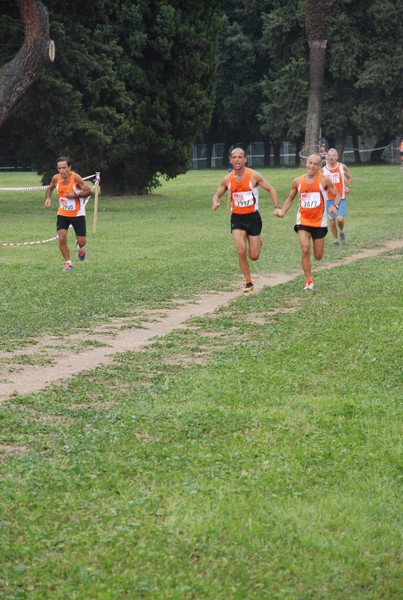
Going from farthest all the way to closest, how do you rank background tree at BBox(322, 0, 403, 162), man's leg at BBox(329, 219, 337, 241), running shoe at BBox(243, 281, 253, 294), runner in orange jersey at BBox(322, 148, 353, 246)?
background tree at BBox(322, 0, 403, 162), man's leg at BBox(329, 219, 337, 241), runner in orange jersey at BBox(322, 148, 353, 246), running shoe at BBox(243, 281, 253, 294)

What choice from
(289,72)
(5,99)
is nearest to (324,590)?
(5,99)

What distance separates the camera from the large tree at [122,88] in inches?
1388

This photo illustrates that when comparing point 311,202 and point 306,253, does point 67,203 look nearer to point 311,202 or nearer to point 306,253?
point 311,202

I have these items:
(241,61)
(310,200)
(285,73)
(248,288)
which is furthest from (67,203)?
(241,61)

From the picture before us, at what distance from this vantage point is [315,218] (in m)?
16.0

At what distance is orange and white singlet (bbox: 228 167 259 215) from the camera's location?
1580 cm

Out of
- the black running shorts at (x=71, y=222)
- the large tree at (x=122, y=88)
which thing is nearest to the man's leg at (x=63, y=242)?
the black running shorts at (x=71, y=222)

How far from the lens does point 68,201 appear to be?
63.4 feet

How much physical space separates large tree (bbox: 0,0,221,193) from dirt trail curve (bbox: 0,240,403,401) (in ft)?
67.0

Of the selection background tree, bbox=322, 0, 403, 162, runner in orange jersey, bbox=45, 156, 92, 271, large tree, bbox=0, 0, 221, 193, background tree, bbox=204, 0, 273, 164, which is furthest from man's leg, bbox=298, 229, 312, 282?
background tree, bbox=204, 0, 273, 164

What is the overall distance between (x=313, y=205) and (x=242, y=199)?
1031 millimetres

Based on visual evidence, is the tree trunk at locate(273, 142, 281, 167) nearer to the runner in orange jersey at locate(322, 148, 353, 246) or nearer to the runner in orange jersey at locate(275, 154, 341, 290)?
the runner in orange jersey at locate(322, 148, 353, 246)

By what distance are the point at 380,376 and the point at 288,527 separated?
155 inches

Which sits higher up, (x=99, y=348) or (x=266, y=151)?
(x=99, y=348)
